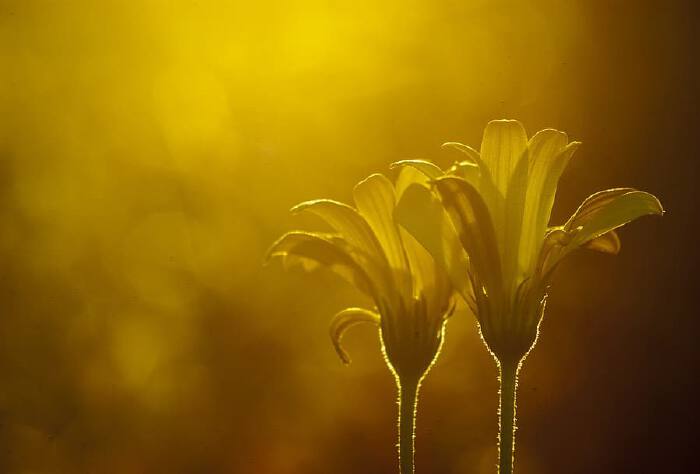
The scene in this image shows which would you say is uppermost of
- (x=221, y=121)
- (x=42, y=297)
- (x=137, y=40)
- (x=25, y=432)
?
(x=137, y=40)

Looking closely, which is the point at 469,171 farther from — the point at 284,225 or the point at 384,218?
the point at 284,225

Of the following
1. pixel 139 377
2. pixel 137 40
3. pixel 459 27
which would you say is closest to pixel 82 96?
pixel 137 40

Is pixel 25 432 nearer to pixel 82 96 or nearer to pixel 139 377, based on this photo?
pixel 139 377

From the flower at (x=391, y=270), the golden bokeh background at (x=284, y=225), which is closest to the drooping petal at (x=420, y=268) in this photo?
the flower at (x=391, y=270)

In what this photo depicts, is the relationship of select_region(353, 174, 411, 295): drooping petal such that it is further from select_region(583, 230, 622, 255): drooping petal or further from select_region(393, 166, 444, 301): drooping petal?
select_region(583, 230, 622, 255): drooping petal

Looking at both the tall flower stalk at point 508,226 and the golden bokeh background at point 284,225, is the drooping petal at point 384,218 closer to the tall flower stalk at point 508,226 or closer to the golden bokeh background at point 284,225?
the tall flower stalk at point 508,226

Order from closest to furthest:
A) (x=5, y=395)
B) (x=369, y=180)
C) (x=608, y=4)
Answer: (x=369, y=180) → (x=5, y=395) → (x=608, y=4)

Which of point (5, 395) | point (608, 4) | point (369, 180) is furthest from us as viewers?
point (608, 4)
